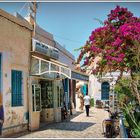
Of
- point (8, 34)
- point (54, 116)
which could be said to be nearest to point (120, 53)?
point (8, 34)

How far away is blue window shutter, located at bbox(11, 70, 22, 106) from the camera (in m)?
15.1

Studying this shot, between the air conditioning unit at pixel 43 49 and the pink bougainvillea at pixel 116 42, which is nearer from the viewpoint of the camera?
the pink bougainvillea at pixel 116 42

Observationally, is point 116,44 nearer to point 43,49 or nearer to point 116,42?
point 116,42

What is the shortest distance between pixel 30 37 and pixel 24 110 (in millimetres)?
3376

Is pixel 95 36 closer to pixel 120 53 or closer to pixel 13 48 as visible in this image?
pixel 120 53

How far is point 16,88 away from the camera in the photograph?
15.3 metres

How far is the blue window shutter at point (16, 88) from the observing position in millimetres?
15055

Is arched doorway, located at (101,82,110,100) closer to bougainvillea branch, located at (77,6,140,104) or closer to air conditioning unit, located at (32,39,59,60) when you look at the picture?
air conditioning unit, located at (32,39,59,60)

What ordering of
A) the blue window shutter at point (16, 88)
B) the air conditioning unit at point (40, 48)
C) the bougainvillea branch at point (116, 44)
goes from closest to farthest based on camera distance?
the bougainvillea branch at point (116, 44) → the blue window shutter at point (16, 88) → the air conditioning unit at point (40, 48)

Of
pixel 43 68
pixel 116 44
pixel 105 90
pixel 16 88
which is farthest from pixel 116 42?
pixel 105 90

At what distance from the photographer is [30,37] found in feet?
55.4

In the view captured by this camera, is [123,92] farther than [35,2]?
No

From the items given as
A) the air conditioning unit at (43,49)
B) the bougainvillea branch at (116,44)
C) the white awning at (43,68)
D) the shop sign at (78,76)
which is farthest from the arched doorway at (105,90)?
the bougainvillea branch at (116,44)

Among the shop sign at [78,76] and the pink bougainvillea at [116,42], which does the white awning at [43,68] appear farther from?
the pink bougainvillea at [116,42]
